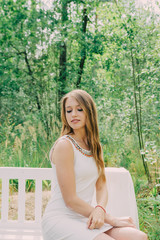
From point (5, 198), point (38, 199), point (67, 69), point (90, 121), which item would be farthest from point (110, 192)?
point (67, 69)

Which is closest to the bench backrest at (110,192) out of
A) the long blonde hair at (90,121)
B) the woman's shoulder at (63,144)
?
the long blonde hair at (90,121)

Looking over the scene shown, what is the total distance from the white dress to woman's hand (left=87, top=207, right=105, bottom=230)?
21 millimetres

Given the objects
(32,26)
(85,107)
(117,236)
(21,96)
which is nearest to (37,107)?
(21,96)

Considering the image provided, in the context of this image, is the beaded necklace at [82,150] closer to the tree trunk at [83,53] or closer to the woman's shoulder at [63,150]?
the woman's shoulder at [63,150]

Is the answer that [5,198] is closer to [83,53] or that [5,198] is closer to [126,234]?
[126,234]

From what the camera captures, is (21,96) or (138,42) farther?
(21,96)

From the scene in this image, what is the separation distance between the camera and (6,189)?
6.96 ft

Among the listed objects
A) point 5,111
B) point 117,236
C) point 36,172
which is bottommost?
point 117,236

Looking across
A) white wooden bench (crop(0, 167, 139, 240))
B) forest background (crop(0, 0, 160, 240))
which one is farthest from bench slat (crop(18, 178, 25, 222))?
forest background (crop(0, 0, 160, 240))

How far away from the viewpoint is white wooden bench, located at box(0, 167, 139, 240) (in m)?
1.97

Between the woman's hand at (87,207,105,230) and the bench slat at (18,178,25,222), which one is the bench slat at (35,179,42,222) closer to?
the bench slat at (18,178,25,222)

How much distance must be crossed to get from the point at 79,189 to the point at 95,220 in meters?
0.21

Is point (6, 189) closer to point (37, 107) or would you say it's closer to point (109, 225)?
point (109, 225)

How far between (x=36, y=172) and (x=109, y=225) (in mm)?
863
